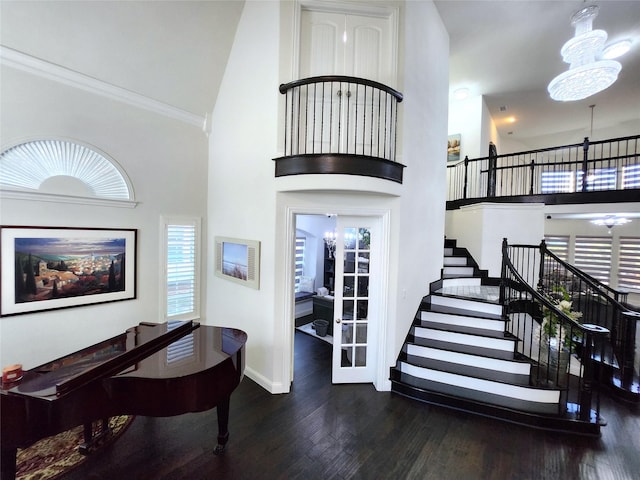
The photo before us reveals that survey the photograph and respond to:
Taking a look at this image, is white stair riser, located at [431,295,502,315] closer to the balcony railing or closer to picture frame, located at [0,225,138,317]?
the balcony railing

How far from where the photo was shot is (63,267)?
3.29 metres

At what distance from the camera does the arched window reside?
297 centimetres

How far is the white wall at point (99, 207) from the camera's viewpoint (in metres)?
2.99

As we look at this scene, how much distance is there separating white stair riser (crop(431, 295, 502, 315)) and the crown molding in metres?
5.05

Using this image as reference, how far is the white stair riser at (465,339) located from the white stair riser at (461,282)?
1.37 m

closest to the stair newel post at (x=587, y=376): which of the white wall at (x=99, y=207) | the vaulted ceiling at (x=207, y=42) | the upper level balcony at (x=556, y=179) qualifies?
the upper level balcony at (x=556, y=179)

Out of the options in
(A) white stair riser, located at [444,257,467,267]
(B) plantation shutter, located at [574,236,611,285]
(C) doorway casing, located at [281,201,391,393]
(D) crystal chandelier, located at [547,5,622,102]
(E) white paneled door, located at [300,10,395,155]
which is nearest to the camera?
(C) doorway casing, located at [281,201,391,393]

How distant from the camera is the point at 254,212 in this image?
12.0 feet

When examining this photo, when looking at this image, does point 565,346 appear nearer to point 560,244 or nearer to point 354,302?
point 354,302

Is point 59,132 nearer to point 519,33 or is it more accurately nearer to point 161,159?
point 161,159

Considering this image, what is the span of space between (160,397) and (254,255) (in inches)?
74.5

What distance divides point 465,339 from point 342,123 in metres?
3.45

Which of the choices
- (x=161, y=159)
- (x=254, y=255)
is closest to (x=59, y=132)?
(x=161, y=159)

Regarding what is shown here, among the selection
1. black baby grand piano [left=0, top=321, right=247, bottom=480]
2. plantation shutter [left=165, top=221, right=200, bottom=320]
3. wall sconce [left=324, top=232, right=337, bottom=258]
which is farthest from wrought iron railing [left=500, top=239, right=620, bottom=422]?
plantation shutter [left=165, top=221, right=200, bottom=320]
